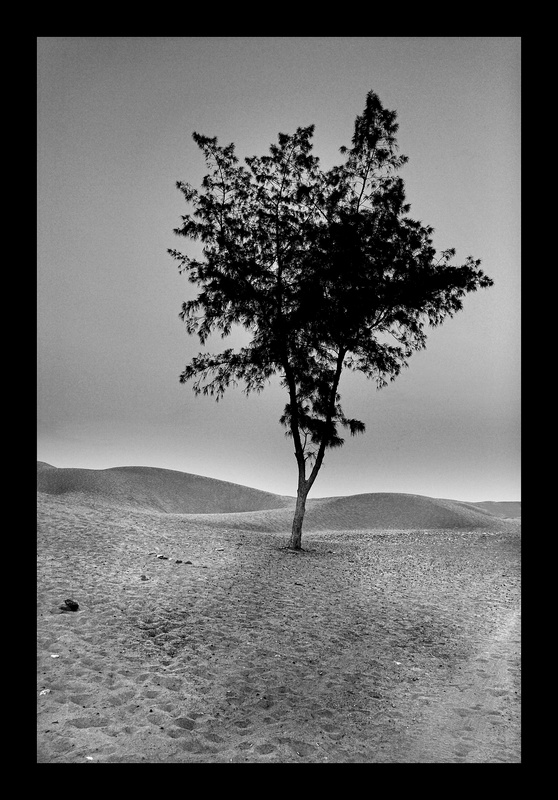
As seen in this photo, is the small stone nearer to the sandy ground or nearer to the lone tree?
the sandy ground

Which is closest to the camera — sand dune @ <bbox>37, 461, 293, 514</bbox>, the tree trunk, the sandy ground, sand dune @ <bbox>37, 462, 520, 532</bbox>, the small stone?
the sandy ground

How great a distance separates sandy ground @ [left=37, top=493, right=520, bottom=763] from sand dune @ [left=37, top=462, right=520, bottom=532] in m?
15.5

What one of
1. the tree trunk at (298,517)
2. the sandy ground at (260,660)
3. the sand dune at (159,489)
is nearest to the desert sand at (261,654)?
the sandy ground at (260,660)

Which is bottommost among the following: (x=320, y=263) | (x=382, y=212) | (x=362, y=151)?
(x=320, y=263)

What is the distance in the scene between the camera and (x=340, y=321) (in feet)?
57.3

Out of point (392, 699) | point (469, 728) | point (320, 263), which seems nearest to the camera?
point (469, 728)

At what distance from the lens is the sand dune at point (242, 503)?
34875 mm

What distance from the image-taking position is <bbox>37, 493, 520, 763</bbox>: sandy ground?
5.56 meters

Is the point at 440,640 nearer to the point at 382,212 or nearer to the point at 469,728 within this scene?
the point at 469,728

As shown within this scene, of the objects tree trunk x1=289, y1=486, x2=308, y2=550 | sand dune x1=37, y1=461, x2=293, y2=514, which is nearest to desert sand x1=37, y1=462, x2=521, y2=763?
tree trunk x1=289, y1=486, x2=308, y2=550
